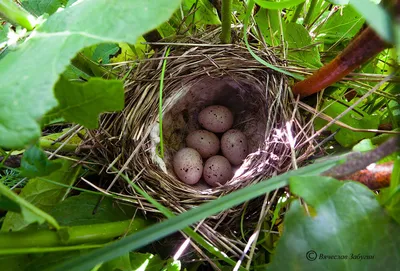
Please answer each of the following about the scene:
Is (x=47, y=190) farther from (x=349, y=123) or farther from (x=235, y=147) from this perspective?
(x=349, y=123)

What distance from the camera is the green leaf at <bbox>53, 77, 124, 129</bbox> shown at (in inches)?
30.1

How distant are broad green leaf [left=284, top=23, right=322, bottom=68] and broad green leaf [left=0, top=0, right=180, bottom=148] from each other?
0.56 m

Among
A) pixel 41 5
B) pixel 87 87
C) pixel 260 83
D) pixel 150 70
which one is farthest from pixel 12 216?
pixel 260 83

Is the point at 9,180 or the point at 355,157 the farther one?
the point at 9,180

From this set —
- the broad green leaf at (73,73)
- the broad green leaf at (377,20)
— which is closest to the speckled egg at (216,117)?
the broad green leaf at (73,73)

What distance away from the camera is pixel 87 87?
2.52ft

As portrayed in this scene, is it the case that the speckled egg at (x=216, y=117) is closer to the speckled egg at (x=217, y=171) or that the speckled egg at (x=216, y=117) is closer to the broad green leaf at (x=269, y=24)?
the speckled egg at (x=217, y=171)

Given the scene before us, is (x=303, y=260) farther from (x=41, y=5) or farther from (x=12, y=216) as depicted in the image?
(x=41, y=5)

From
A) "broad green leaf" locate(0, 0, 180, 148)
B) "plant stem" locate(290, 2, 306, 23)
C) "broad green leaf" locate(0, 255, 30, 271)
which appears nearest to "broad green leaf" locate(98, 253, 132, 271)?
"broad green leaf" locate(0, 255, 30, 271)

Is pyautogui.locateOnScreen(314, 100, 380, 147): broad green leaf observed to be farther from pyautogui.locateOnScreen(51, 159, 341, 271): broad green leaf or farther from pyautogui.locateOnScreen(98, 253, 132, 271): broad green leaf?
pyautogui.locateOnScreen(98, 253, 132, 271): broad green leaf

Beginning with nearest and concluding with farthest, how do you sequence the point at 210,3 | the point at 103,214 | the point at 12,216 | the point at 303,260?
the point at 303,260 < the point at 12,216 < the point at 103,214 < the point at 210,3

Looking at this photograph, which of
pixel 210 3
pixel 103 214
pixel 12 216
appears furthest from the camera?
pixel 210 3

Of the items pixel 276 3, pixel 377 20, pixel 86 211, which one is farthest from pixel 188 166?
pixel 377 20

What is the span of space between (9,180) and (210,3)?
829mm
